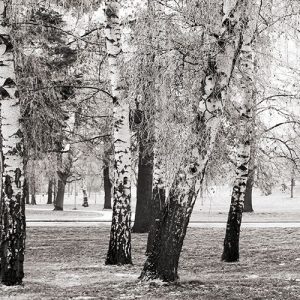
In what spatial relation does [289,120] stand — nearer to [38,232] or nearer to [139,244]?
[139,244]

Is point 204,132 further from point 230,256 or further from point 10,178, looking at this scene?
point 230,256

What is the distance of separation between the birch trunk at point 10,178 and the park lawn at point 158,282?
449 millimetres

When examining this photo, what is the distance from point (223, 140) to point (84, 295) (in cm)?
807

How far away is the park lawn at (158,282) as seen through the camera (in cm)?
820

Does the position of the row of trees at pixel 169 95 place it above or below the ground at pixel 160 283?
above

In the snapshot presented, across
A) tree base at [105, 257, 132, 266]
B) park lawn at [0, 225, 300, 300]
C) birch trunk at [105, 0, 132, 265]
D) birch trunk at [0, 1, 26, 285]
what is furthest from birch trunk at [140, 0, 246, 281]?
tree base at [105, 257, 132, 266]

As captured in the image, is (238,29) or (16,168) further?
(16,168)

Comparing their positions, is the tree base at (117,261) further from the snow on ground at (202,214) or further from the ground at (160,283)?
the snow on ground at (202,214)

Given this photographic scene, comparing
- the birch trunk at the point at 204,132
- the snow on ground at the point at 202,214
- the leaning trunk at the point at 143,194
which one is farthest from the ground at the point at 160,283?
the leaning trunk at the point at 143,194

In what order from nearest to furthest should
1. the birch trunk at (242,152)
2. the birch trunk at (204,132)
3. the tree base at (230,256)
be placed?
the birch trunk at (204,132) → the birch trunk at (242,152) → the tree base at (230,256)

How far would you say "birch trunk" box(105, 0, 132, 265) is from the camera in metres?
11.6

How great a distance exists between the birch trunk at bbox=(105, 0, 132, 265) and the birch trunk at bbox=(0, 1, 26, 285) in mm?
2870

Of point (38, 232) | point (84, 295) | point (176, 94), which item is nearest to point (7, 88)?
point (176, 94)

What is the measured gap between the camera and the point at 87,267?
38.4 ft
